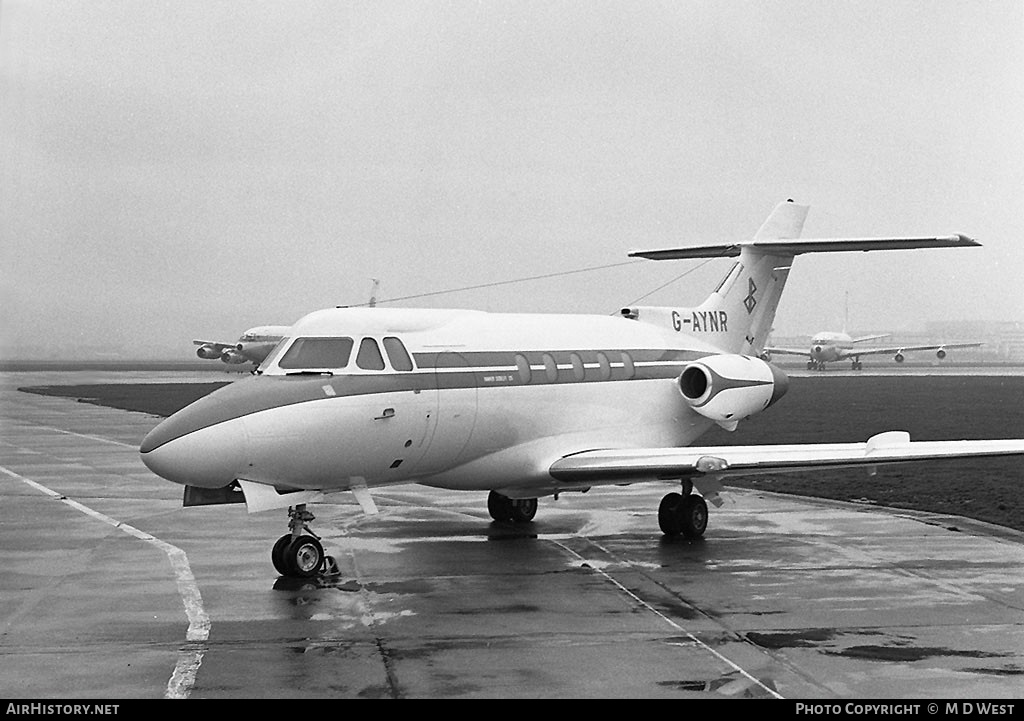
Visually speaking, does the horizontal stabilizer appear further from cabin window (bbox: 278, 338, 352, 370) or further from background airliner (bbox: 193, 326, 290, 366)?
background airliner (bbox: 193, 326, 290, 366)

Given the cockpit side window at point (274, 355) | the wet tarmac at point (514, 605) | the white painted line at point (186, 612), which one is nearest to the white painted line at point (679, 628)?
Result: the wet tarmac at point (514, 605)

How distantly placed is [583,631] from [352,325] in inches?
198

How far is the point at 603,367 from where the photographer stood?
1666 centimetres

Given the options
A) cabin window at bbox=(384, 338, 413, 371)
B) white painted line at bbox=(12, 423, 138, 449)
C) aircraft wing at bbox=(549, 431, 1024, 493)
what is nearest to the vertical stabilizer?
aircraft wing at bbox=(549, 431, 1024, 493)

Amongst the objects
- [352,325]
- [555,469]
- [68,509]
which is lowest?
[68,509]

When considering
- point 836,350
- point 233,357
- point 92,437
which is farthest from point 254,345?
point 836,350

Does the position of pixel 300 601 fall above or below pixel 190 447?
below

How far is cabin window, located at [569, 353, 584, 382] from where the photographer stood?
16.2 m

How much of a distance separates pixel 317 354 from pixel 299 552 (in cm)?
219

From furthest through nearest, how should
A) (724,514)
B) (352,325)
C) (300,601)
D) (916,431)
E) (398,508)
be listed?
(916,431) → (398,508) → (724,514) → (352,325) → (300,601)

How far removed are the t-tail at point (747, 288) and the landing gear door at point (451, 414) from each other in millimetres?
4875
